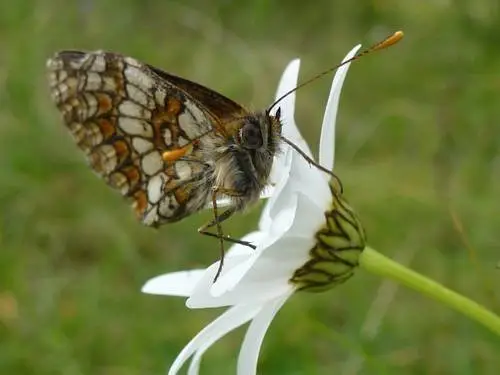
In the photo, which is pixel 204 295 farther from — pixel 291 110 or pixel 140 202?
pixel 140 202

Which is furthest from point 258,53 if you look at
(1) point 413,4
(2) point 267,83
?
(1) point 413,4

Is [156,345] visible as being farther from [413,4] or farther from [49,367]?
[413,4]

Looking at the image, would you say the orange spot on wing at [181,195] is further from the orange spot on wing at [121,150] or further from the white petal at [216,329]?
the white petal at [216,329]

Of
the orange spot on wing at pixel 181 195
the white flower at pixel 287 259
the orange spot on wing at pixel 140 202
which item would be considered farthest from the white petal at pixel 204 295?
the orange spot on wing at pixel 140 202

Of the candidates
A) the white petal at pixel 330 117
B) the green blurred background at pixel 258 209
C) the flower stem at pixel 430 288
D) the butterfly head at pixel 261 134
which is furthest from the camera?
the green blurred background at pixel 258 209

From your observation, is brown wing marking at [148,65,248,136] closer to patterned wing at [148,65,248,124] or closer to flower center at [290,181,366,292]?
patterned wing at [148,65,248,124]

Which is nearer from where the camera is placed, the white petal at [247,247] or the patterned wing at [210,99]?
the white petal at [247,247]
